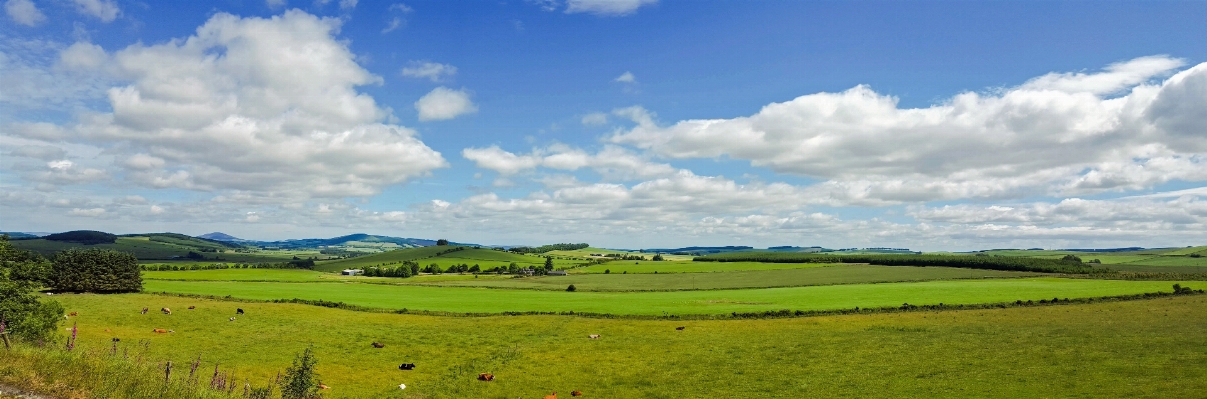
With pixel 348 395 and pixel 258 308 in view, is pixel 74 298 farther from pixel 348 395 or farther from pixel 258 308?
pixel 348 395

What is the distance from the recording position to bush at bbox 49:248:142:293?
80.1 metres

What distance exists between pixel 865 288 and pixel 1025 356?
59.5 metres

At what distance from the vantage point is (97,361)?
18.2 metres

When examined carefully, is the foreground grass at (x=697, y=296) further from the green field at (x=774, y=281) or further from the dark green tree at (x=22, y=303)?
the dark green tree at (x=22, y=303)

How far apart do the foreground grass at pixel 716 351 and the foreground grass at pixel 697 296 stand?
9664 mm

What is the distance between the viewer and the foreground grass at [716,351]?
31000mm

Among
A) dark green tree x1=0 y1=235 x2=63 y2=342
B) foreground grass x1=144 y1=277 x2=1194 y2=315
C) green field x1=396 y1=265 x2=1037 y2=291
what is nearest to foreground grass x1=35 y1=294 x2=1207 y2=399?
dark green tree x1=0 y1=235 x2=63 y2=342

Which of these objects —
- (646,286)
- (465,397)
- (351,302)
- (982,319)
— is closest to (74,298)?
(351,302)

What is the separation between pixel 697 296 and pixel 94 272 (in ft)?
274

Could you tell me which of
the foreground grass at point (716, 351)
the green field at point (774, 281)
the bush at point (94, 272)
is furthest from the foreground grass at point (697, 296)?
the foreground grass at point (716, 351)

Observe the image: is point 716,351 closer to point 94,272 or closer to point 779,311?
point 779,311

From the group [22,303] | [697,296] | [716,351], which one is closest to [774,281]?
[697,296]

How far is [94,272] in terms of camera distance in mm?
82062

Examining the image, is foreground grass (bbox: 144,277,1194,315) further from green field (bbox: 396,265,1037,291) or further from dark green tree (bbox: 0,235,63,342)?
dark green tree (bbox: 0,235,63,342)
